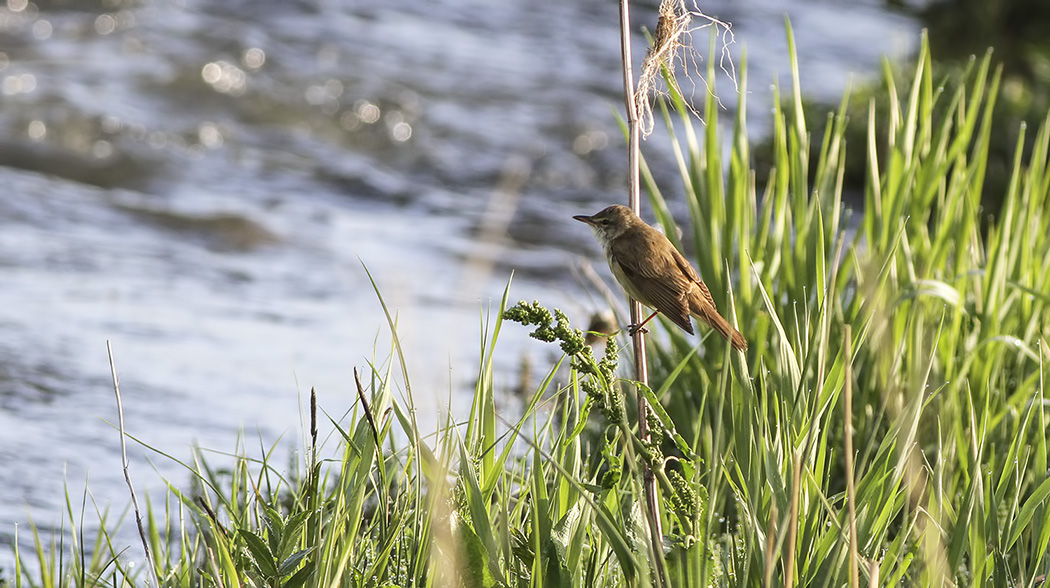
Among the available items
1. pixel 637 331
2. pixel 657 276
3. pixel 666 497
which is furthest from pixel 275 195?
pixel 637 331

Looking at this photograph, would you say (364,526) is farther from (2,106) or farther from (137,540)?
(2,106)

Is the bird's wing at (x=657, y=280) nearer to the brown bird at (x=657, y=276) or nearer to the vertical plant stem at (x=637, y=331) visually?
the brown bird at (x=657, y=276)

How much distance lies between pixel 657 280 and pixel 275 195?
6.52 m

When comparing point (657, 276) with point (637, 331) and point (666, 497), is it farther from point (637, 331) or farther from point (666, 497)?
point (666, 497)

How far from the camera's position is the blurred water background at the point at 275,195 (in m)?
4.42

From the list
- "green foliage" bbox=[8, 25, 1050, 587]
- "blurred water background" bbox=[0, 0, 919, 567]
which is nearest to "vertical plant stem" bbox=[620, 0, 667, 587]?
"green foliage" bbox=[8, 25, 1050, 587]

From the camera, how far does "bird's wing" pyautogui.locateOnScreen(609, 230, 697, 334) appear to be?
6.79ft

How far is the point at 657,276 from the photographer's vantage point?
2072 millimetres

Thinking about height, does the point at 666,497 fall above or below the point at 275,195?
above

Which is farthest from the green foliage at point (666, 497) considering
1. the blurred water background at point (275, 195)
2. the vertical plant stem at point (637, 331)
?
the blurred water background at point (275, 195)

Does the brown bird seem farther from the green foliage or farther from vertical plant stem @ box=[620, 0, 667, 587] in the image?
vertical plant stem @ box=[620, 0, 667, 587]

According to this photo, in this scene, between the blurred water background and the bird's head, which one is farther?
the blurred water background

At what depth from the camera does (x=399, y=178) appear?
9.20 meters

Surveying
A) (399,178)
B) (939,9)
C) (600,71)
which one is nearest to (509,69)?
(600,71)
